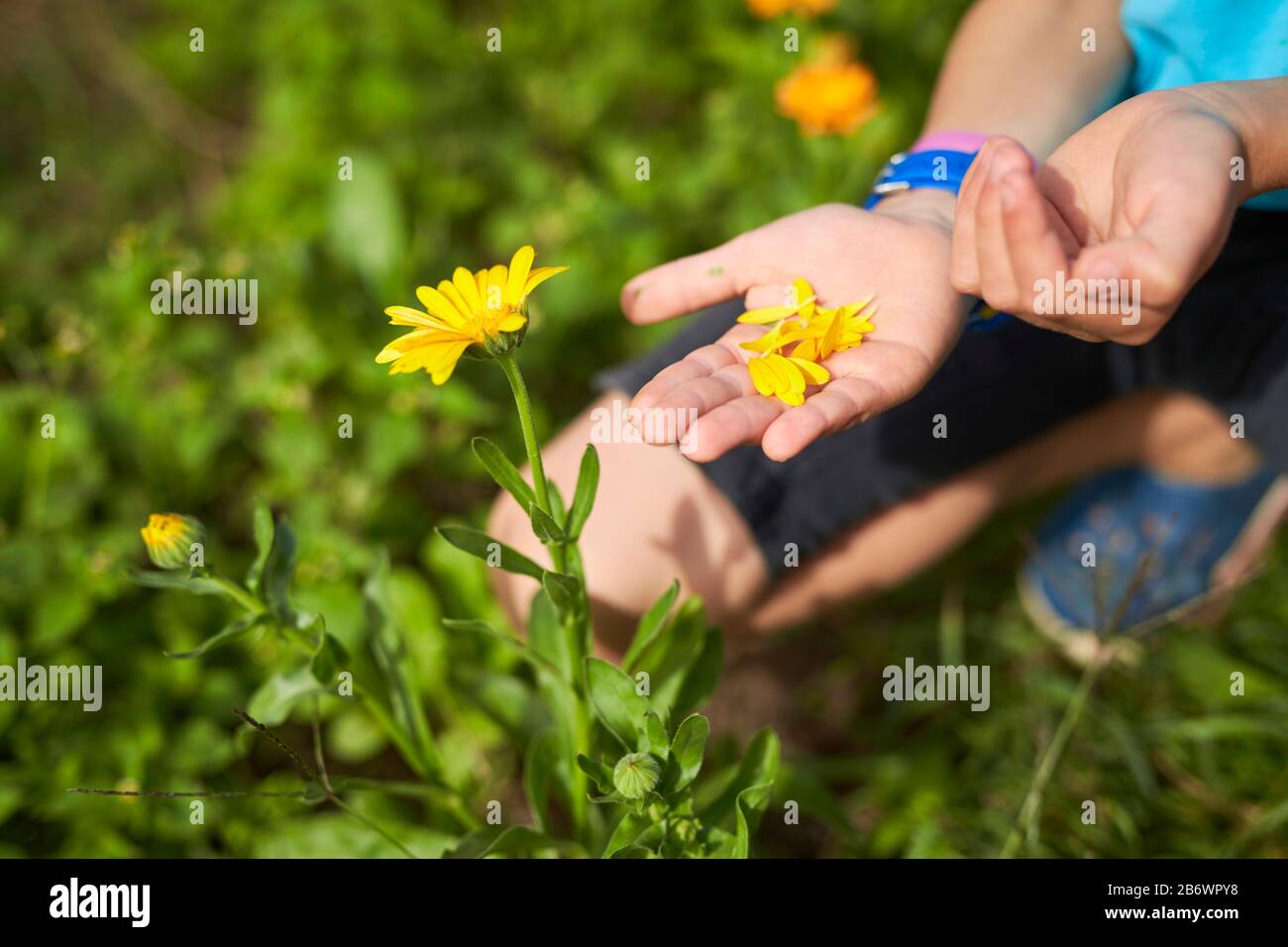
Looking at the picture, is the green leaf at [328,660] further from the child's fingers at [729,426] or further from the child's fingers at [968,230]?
the child's fingers at [968,230]

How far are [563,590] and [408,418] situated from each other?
1004mm

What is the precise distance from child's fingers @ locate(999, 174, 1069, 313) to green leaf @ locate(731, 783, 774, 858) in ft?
1.84

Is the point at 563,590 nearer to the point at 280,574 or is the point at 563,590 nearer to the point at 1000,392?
the point at 280,574

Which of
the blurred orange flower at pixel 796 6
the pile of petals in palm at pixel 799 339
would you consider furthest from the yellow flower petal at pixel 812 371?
the blurred orange flower at pixel 796 6

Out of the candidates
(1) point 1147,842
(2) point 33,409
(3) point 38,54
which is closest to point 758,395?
(1) point 1147,842

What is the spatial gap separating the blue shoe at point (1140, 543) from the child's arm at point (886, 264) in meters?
0.78

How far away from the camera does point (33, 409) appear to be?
74.5 inches

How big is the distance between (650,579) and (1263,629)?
117cm

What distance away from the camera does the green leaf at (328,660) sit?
3.47 feet

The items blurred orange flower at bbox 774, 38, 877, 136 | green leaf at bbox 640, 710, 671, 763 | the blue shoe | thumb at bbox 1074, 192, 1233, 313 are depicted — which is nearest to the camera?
thumb at bbox 1074, 192, 1233, 313

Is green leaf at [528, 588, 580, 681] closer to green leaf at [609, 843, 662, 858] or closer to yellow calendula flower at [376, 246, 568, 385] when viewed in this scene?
green leaf at [609, 843, 662, 858]

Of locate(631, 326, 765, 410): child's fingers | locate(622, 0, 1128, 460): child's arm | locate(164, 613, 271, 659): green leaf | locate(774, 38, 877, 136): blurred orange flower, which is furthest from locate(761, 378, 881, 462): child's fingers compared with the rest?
locate(774, 38, 877, 136): blurred orange flower

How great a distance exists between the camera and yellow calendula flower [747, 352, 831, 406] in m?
1.01
